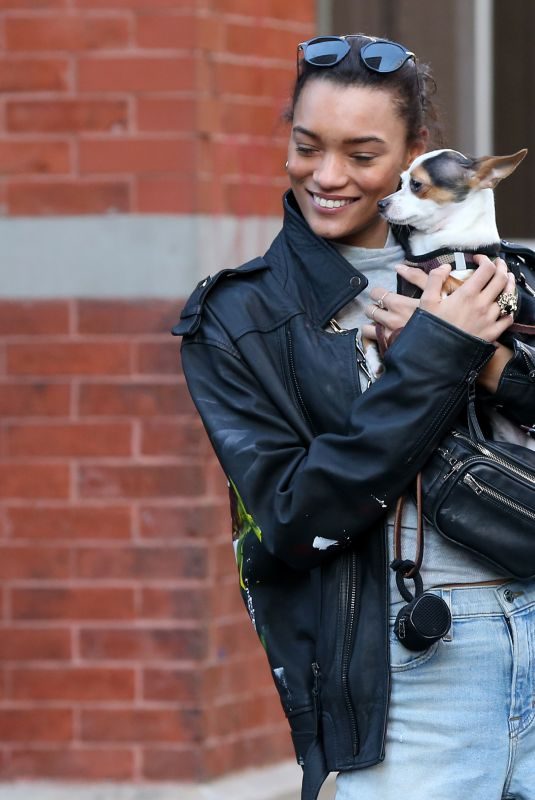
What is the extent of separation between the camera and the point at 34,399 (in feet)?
15.1

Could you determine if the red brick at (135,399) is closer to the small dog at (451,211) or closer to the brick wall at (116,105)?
the brick wall at (116,105)

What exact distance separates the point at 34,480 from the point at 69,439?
18 cm

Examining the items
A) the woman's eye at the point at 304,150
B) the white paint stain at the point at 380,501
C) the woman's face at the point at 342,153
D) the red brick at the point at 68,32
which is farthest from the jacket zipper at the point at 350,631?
the red brick at the point at 68,32

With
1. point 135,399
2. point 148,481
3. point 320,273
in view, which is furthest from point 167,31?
point 320,273

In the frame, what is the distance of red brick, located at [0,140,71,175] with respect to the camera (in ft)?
15.0

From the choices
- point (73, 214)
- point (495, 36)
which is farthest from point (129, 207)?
point (495, 36)

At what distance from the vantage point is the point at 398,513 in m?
2.44

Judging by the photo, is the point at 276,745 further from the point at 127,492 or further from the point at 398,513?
the point at 398,513

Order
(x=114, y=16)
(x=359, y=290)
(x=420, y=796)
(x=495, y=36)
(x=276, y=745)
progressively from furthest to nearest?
(x=495, y=36) → (x=276, y=745) → (x=114, y=16) → (x=359, y=290) → (x=420, y=796)

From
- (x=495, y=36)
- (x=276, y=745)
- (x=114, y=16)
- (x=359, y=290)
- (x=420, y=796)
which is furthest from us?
(x=495, y=36)

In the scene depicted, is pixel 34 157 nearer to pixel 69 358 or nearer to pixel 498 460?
pixel 69 358

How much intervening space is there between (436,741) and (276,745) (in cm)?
256

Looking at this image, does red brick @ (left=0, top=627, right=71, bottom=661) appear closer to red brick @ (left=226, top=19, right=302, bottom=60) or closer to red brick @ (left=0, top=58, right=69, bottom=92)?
red brick @ (left=0, top=58, right=69, bottom=92)

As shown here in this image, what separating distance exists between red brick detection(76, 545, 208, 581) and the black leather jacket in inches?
76.8
